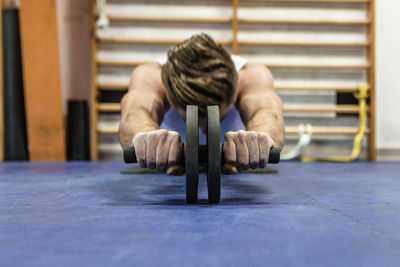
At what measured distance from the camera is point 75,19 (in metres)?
3.54

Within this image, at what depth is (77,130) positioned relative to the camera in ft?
10.9

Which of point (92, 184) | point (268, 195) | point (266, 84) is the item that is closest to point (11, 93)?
point (92, 184)

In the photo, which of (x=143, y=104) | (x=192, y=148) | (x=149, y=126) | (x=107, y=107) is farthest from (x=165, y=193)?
(x=107, y=107)

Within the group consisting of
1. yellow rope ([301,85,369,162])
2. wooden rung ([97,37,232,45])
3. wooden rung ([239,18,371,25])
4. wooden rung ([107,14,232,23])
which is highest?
wooden rung ([107,14,232,23])

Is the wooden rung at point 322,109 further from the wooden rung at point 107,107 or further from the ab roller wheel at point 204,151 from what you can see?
the ab roller wheel at point 204,151

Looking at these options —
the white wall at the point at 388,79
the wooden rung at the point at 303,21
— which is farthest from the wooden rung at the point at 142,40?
the white wall at the point at 388,79

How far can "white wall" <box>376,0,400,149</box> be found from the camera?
11.8ft

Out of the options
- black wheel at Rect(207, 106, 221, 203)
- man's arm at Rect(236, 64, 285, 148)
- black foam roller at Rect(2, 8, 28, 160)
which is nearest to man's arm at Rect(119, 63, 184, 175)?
black wheel at Rect(207, 106, 221, 203)

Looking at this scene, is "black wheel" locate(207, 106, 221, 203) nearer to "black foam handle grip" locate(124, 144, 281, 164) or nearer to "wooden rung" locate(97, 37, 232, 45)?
"black foam handle grip" locate(124, 144, 281, 164)

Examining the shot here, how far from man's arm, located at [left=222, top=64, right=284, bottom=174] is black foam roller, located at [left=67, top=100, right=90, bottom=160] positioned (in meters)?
2.02

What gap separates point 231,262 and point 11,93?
10.9 feet

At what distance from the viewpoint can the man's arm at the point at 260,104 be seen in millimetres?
1361

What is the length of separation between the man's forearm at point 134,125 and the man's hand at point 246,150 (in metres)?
0.48

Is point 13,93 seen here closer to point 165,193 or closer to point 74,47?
point 74,47
